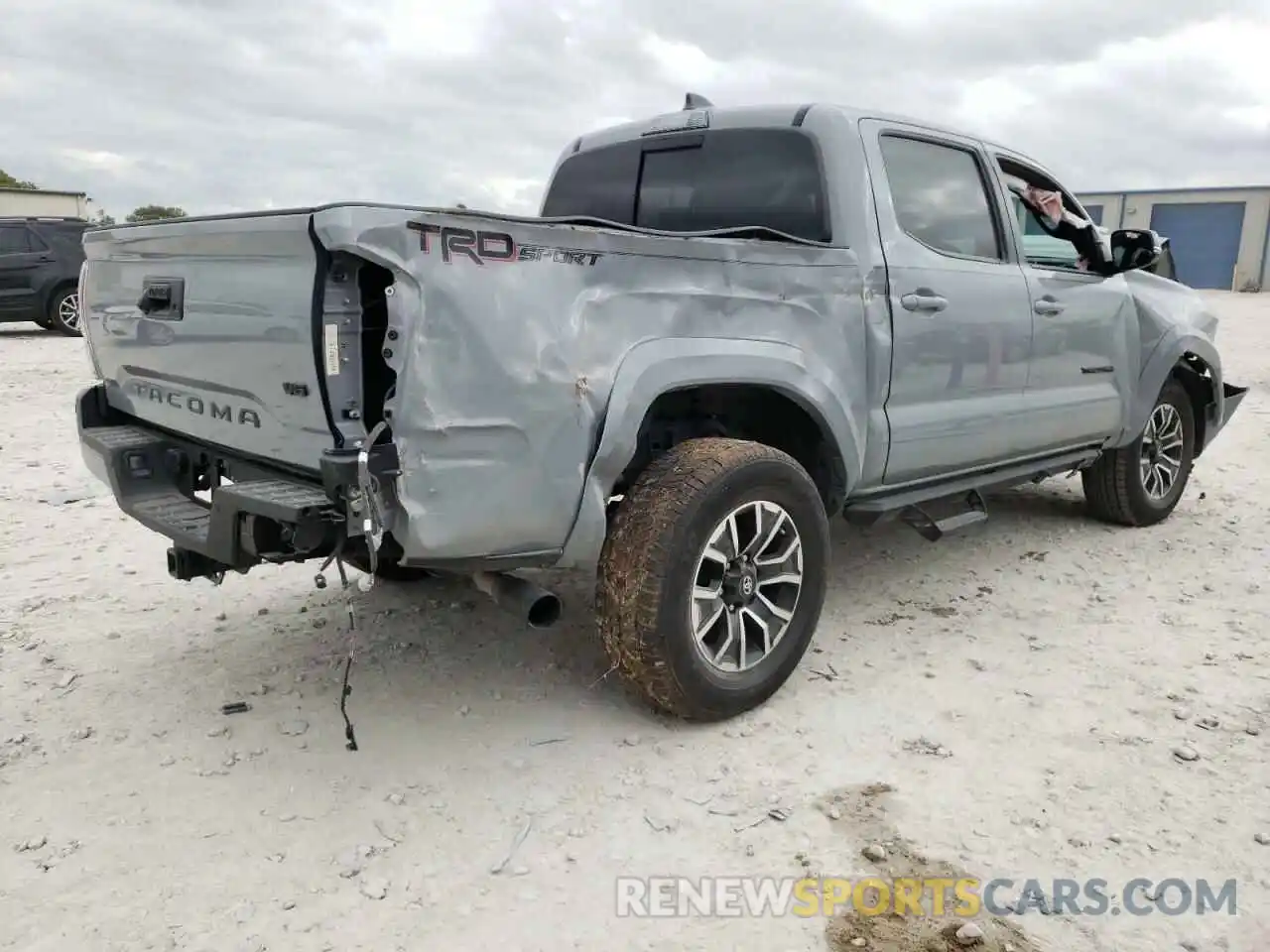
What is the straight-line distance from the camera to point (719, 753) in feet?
10.0

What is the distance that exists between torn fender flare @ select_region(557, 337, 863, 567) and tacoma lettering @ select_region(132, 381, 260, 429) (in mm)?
988

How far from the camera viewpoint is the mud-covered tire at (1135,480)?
5.46m

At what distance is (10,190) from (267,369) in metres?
34.9

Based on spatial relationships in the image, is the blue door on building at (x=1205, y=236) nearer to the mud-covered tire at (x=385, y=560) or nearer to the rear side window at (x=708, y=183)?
the rear side window at (x=708, y=183)

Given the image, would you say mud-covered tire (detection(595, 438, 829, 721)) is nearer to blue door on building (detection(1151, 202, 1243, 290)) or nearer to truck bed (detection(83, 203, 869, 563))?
truck bed (detection(83, 203, 869, 563))

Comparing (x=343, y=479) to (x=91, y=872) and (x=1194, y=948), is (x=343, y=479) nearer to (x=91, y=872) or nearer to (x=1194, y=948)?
(x=91, y=872)

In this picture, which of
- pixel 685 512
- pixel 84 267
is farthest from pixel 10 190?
pixel 685 512

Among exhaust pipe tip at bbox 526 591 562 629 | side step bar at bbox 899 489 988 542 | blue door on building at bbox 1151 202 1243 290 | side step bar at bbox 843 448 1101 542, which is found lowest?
exhaust pipe tip at bbox 526 591 562 629

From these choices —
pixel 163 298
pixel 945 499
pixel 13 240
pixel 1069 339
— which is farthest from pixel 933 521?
pixel 13 240

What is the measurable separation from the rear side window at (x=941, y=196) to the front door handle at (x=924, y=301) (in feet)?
0.75

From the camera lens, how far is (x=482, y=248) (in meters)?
2.51

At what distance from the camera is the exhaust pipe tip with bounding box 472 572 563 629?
9.32ft

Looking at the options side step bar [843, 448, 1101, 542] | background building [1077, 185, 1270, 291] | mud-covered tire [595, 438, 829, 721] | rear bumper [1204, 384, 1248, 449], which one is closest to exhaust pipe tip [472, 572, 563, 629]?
mud-covered tire [595, 438, 829, 721]

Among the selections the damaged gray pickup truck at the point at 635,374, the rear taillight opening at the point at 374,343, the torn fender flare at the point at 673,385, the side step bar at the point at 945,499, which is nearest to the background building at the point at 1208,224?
the side step bar at the point at 945,499
